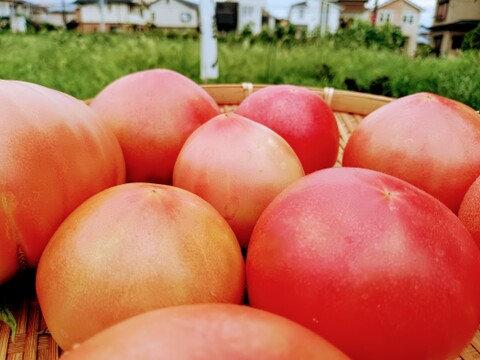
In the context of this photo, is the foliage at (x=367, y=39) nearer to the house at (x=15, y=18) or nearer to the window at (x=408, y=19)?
the house at (x=15, y=18)

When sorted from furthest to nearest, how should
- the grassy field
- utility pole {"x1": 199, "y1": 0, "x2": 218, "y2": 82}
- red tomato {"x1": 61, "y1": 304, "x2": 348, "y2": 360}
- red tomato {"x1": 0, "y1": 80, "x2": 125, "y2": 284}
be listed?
the grassy field → utility pole {"x1": 199, "y1": 0, "x2": 218, "y2": 82} → red tomato {"x1": 0, "y1": 80, "x2": 125, "y2": 284} → red tomato {"x1": 61, "y1": 304, "x2": 348, "y2": 360}

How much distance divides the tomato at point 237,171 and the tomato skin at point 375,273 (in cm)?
15

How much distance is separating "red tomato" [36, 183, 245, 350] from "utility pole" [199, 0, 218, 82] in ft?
3.52

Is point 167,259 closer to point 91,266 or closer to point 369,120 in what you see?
point 91,266

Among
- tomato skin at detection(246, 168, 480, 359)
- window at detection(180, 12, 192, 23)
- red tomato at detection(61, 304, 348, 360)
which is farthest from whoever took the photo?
window at detection(180, 12, 192, 23)

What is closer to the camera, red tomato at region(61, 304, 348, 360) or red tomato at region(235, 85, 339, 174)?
red tomato at region(61, 304, 348, 360)

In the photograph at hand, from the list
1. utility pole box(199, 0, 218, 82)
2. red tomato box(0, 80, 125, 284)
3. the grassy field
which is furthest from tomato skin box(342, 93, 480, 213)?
the grassy field

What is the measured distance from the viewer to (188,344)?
0.81 feet

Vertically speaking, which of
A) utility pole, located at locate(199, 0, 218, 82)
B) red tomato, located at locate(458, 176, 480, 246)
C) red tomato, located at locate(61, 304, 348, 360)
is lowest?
red tomato, located at locate(458, 176, 480, 246)

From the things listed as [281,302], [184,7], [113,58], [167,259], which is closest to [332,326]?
[281,302]

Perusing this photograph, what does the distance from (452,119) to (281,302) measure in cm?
41

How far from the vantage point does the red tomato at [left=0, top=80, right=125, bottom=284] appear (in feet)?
1.61

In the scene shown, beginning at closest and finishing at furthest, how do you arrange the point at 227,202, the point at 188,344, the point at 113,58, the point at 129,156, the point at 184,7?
1. the point at 188,344
2. the point at 227,202
3. the point at 129,156
4. the point at 113,58
5. the point at 184,7

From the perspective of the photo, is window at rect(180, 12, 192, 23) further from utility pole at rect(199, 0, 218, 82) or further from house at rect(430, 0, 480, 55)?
utility pole at rect(199, 0, 218, 82)
